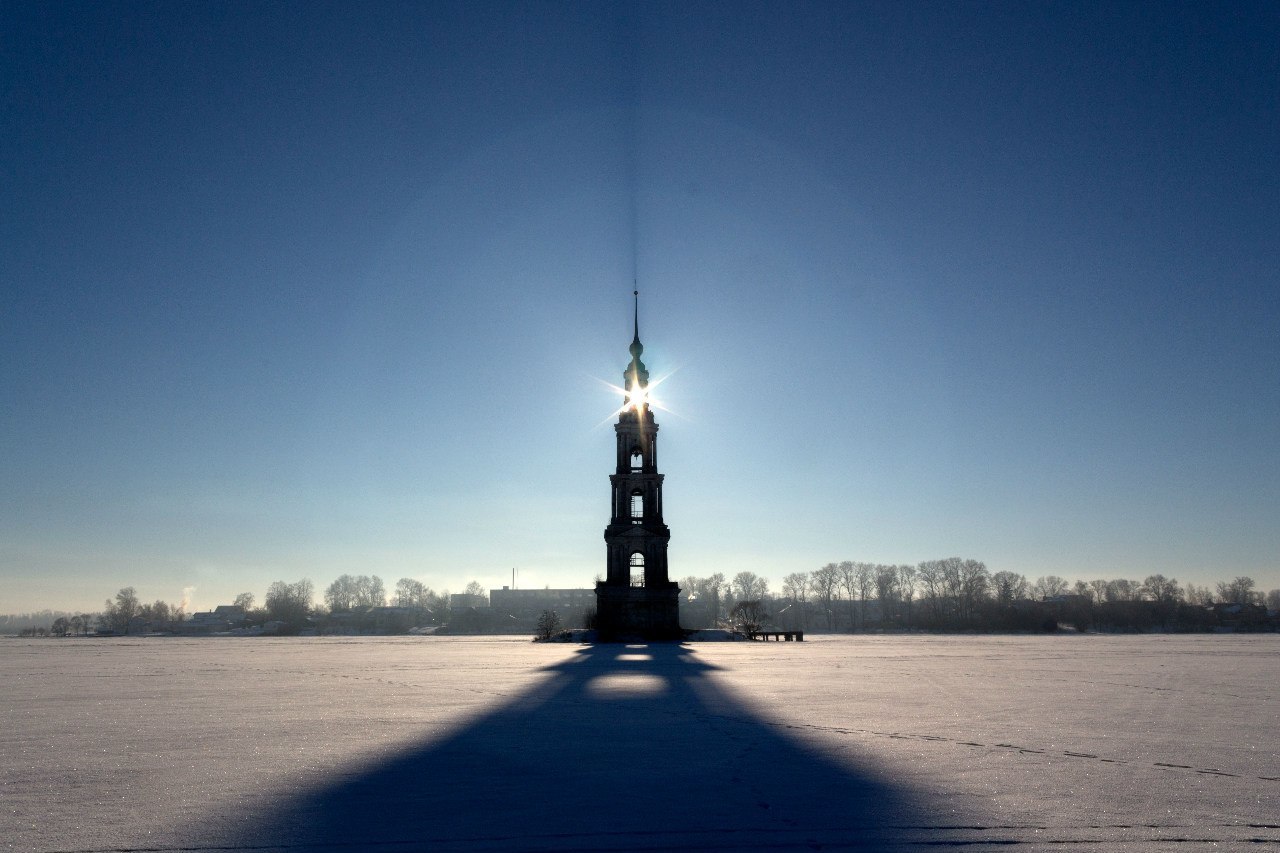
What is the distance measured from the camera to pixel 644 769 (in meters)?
9.81

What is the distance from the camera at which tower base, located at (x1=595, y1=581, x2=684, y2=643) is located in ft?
218

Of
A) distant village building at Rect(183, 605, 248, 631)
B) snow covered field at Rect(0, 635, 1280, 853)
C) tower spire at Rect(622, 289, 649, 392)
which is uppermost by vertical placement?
tower spire at Rect(622, 289, 649, 392)

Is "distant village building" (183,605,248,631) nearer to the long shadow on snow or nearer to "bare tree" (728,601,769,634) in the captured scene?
"bare tree" (728,601,769,634)

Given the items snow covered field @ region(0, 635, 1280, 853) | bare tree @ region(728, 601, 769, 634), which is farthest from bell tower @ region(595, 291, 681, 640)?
snow covered field @ region(0, 635, 1280, 853)

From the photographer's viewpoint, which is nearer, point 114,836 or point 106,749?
point 114,836

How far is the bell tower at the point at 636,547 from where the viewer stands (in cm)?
6694

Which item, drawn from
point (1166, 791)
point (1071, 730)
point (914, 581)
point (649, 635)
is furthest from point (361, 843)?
point (914, 581)

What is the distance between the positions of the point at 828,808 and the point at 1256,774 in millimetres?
5436

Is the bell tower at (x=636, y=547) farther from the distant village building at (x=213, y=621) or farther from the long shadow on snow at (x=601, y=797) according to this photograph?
the distant village building at (x=213, y=621)

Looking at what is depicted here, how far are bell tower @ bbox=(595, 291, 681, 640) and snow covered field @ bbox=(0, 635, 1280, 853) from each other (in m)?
47.9

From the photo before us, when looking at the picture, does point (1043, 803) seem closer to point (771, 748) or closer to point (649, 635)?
point (771, 748)

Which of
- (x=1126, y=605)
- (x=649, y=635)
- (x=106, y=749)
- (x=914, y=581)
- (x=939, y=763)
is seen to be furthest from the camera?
(x=914, y=581)

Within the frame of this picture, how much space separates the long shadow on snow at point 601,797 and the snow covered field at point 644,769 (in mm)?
41

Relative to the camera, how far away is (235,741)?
12.0 metres
